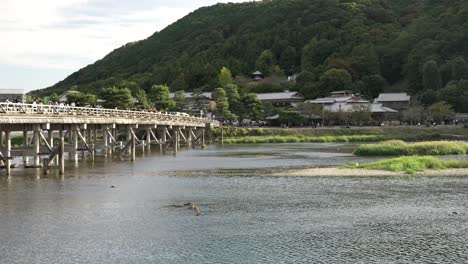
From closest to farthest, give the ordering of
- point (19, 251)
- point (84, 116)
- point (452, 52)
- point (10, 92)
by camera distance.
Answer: point (19, 251) → point (84, 116) → point (10, 92) → point (452, 52)

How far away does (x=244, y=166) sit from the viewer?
43094 millimetres

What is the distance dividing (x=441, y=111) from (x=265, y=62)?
7314 centimetres

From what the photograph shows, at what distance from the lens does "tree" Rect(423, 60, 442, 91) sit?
117312 millimetres

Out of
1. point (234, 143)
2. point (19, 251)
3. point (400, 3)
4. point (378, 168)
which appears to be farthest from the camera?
point (400, 3)

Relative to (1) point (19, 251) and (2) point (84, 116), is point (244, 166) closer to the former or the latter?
(2) point (84, 116)

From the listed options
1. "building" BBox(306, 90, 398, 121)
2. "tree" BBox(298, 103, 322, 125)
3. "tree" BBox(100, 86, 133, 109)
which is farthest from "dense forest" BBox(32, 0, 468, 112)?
"tree" BBox(100, 86, 133, 109)

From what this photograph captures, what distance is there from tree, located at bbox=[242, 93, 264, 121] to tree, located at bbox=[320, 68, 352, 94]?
2744cm

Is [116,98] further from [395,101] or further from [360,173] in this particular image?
[395,101]

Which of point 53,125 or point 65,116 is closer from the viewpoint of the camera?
point 65,116

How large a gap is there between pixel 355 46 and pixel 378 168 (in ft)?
363

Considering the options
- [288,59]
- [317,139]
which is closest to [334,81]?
[288,59]

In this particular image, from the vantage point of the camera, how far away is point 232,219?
74.8ft

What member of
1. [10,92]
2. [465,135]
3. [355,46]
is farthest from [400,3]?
[10,92]

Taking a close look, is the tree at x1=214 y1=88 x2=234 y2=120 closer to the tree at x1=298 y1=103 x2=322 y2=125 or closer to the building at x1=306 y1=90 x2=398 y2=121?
the tree at x1=298 y1=103 x2=322 y2=125
